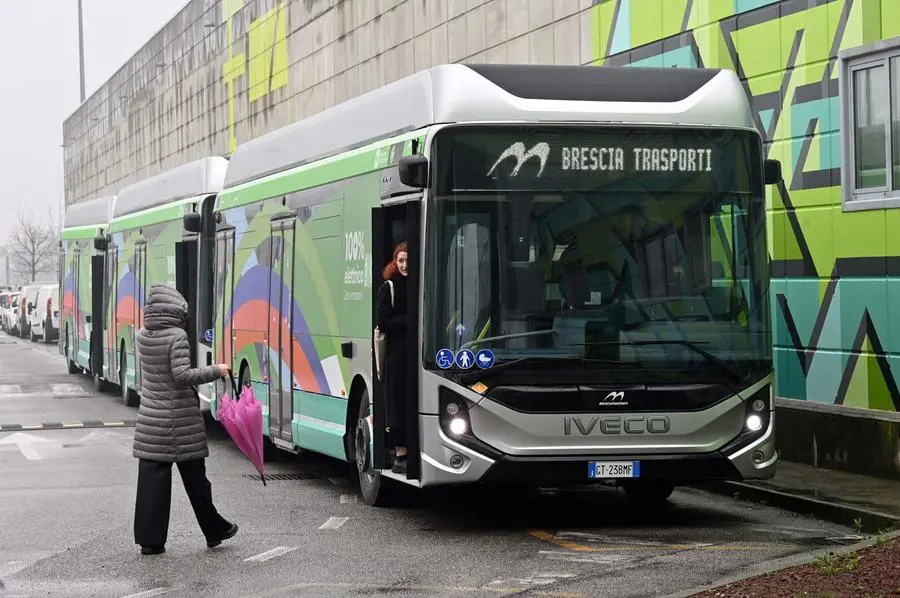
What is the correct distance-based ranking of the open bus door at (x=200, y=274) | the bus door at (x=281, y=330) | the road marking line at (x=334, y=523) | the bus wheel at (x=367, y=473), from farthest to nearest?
1. the open bus door at (x=200, y=274)
2. the bus door at (x=281, y=330)
3. the bus wheel at (x=367, y=473)
4. the road marking line at (x=334, y=523)

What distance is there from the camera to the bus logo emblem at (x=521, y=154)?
35.4 ft

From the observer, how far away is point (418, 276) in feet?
35.8

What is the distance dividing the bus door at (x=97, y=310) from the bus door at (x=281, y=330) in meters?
12.6

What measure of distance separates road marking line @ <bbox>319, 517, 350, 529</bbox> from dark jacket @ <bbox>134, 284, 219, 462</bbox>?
1.30 metres

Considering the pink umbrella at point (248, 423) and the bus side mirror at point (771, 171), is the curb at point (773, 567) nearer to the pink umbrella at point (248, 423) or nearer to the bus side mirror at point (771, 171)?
the bus side mirror at point (771, 171)

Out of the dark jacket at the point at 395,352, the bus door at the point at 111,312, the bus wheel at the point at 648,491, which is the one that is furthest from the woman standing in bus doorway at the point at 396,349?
the bus door at the point at 111,312

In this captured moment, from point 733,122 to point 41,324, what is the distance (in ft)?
170

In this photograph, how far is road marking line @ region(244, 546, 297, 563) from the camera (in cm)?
1009

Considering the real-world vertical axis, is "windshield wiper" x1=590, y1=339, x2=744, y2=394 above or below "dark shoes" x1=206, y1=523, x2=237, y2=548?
above

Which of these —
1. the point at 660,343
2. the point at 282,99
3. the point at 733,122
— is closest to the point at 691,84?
the point at 733,122

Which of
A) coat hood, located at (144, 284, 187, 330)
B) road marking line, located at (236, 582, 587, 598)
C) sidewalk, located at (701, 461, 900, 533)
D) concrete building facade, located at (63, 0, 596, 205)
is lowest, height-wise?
road marking line, located at (236, 582, 587, 598)

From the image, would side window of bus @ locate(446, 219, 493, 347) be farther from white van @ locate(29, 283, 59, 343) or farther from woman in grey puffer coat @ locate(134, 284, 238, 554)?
white van @ locate(29, 283, 59, 343)

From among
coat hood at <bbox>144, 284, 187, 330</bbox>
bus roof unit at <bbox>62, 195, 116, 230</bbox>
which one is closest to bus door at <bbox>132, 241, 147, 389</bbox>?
bus roof unit at <bbox>62, 195, 116, 230</bbox>

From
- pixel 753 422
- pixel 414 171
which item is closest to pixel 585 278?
pixel 414 171
